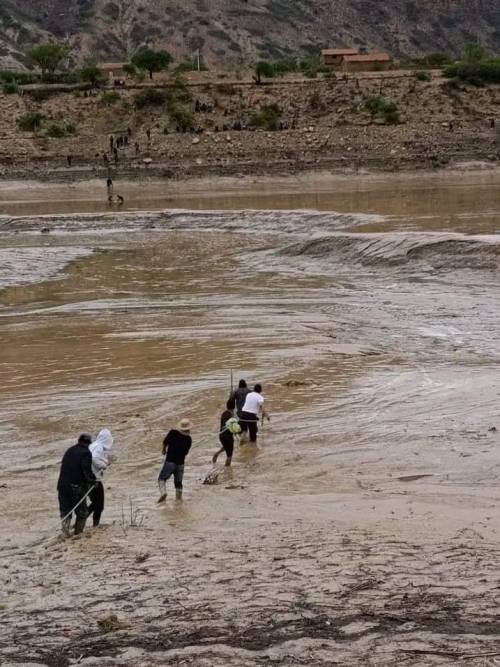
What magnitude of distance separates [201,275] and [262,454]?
16552mm

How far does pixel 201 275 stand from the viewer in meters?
28.8

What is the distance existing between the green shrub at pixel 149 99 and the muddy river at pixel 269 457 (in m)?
41.6

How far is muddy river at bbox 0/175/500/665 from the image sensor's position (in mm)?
7086

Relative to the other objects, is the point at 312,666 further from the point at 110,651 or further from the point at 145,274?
the point at 145,274

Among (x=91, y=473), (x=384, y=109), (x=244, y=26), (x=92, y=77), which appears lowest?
(x=91, y=473)

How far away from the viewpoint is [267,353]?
18.1 metres

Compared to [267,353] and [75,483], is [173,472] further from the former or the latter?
[267,353]

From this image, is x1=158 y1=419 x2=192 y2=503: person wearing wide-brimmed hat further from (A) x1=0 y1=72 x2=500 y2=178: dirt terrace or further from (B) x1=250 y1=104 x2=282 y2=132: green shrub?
(B) x1=250 y1=104 x2=282 y2=132: green shrub

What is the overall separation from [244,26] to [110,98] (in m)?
75.2

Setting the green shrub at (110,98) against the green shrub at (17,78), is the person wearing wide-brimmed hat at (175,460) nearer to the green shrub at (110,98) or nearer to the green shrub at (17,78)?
the green shrub at (110,98)

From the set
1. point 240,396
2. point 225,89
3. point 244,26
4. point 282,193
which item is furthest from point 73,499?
point 244,26

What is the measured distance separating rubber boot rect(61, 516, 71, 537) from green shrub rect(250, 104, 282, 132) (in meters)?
57.9

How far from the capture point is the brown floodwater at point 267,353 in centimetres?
1180

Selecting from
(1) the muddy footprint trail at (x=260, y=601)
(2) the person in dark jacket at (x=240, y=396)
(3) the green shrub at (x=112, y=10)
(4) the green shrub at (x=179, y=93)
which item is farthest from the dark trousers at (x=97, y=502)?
(3) the green shrub at (x=112, y=10)
